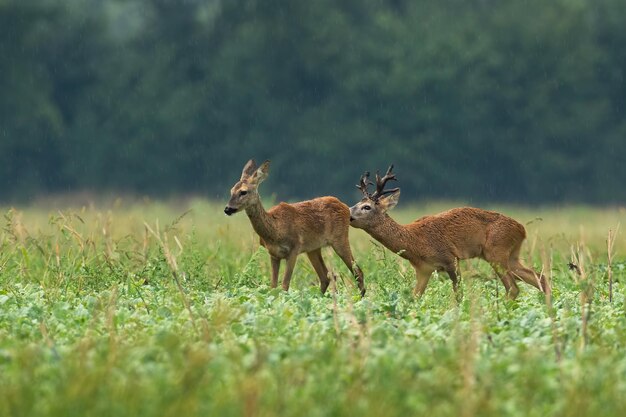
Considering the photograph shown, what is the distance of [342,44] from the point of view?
43875 millimetres

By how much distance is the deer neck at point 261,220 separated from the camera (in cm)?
1274

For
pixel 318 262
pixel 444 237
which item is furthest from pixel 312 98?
pixel 444 237

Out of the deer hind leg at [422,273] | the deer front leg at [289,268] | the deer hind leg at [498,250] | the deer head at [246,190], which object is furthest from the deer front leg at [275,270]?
the deer hind leg at [498,250]

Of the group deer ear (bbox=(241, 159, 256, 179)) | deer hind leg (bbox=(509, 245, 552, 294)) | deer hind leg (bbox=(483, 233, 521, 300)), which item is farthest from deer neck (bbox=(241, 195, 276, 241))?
deer hind leg (bbox=(509, 245, 552, 294))

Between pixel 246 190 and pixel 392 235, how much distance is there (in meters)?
1.43

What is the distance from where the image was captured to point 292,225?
13.0 metres

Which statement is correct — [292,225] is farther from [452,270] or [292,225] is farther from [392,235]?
[452,270]

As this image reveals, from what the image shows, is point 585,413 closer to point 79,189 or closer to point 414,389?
point 414,389

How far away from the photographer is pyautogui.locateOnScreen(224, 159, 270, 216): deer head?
41.1ft

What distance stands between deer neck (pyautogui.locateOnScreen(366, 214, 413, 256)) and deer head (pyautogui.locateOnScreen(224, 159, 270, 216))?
1152mm

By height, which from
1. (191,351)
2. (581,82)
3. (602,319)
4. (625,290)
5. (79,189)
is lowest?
(191,351)

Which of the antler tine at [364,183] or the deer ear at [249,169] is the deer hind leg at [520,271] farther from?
the deer ear at [249,169]

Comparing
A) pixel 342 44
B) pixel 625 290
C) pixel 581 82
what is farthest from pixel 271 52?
pixel 625 290

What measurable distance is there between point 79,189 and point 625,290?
31155 mm
